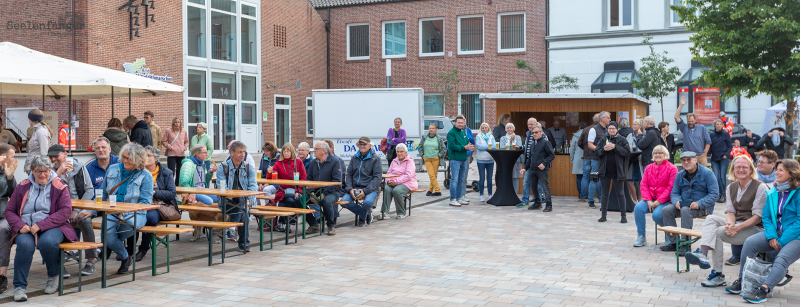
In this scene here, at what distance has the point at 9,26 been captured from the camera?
20.9 meters

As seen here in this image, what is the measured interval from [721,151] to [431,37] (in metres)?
19.0

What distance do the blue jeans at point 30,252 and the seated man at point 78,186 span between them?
43 centimetres

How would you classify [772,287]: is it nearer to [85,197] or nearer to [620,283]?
[620,283]

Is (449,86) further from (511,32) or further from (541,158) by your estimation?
(541,158)

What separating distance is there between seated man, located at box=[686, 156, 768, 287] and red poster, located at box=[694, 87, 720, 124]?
2145 cm

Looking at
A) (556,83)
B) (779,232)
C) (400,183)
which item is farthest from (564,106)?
(556,83)

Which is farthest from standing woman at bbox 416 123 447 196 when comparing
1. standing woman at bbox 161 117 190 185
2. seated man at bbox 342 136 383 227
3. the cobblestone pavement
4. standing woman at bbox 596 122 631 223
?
standing woman at bbox 161 117 190 185

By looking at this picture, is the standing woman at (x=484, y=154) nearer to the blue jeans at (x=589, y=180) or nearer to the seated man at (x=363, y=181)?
the blue jeans at (x=589, y=180)

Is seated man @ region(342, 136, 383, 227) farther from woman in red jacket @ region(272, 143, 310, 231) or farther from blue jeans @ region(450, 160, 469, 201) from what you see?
blue jeans @ region(450, 160, 469, 201)

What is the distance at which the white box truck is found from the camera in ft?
58.7

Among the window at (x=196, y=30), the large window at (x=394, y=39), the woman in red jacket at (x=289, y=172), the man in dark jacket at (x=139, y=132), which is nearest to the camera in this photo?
the woman in red jacket at (x=289, y=172)

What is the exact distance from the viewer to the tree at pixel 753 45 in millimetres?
14836

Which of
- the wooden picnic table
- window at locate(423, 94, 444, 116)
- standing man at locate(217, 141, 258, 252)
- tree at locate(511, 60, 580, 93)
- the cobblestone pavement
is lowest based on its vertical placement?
the cobblestone pavement

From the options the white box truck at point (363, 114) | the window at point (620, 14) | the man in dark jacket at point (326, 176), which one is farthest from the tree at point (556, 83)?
the man in dark jacket at point (326, 176)
